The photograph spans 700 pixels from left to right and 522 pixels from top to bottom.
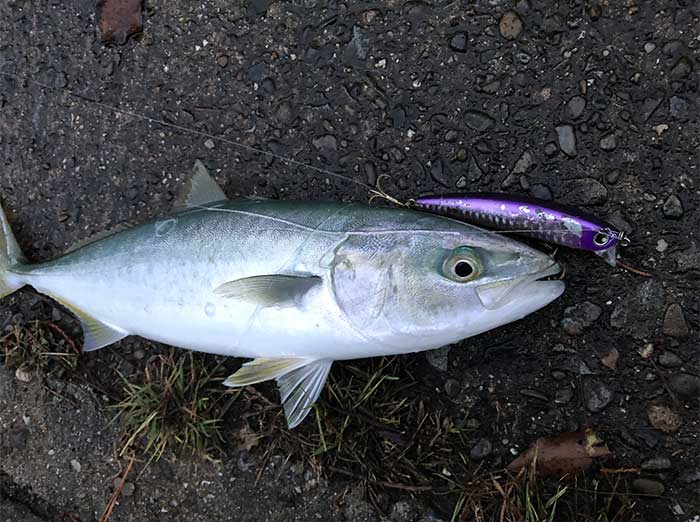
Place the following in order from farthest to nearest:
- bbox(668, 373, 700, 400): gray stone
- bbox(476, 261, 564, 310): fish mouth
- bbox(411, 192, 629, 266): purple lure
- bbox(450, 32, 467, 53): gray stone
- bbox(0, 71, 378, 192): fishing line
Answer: bbox(0, 71, 378, 192): fishing line < bbox(450, 32, 467, 53): gray stone < bbox(668, 373, 700, 400): gray stone < bbox(411, 192, 629, 266): purple lure < bbox(476, 261, 564, 310): fish mouth

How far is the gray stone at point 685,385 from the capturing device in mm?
2557

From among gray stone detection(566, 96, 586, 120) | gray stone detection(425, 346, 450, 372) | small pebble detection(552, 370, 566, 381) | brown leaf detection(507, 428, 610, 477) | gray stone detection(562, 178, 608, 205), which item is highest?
gray stone detection(566, 96, 586, 120)

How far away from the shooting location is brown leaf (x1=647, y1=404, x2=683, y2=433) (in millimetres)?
2578

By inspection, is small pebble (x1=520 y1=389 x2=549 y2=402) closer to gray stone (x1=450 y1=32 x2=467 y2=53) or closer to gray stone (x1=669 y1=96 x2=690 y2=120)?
gray stone (x1=669 y1=96 x2=690 y2=120)

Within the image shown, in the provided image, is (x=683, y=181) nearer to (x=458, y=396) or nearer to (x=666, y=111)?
(x=666, y=111)

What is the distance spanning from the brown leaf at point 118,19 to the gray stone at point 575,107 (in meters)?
2.33

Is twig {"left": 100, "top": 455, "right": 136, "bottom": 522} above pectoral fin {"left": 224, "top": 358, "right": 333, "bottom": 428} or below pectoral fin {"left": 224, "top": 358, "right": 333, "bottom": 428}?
below

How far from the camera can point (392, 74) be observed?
9.33ft

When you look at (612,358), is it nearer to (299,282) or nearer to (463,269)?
(463,269)

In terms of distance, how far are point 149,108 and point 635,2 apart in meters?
2.53

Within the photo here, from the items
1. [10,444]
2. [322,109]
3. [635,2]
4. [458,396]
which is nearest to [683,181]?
[635,2]

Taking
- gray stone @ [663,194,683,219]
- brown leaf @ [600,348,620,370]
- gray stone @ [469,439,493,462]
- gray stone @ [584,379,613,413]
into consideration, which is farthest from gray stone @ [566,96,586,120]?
gray stone @ [469,439,493,462]

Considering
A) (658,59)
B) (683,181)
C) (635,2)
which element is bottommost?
(683,181)

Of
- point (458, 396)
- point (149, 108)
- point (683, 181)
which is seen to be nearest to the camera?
point (683, 181)
